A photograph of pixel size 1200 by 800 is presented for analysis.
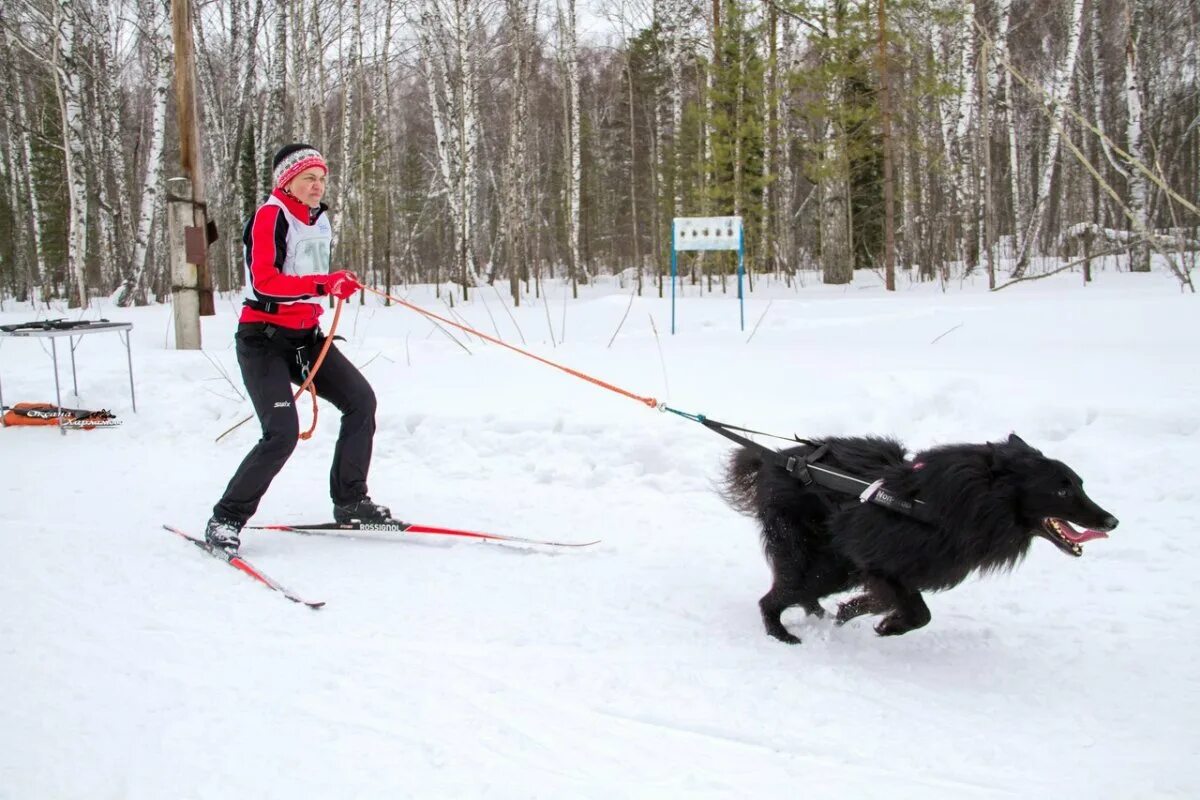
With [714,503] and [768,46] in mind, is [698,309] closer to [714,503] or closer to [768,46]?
[714,503]

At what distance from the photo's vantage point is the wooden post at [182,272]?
9.20m

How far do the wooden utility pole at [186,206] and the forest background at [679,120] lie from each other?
3818 millimetres

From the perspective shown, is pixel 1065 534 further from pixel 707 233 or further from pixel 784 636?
pixel 707 233

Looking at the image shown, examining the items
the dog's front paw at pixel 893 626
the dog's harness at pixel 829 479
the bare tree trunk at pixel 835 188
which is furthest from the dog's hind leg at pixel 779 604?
the bare tree trunk at pixel 835 188

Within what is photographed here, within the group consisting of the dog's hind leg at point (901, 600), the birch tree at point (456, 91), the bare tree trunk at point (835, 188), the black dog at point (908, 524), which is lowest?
the dog's hind leg at point (901, 600)

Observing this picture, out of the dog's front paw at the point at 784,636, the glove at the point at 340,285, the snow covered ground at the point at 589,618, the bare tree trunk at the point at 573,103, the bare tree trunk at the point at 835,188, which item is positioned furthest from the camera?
the bare tree trunk at the point at 573,103

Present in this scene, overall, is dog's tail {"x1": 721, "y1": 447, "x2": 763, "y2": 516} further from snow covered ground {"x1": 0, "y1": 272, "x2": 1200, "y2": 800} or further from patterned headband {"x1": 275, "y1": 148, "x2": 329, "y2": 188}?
patterned headband {"x1": 275, "y1": 148, "x2": 329, "y2": 188}

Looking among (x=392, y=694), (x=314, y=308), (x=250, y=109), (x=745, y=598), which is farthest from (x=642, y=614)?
(x=250, y=109)

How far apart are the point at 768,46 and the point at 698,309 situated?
1078cm

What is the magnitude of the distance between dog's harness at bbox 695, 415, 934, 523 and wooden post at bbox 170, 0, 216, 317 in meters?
7.91

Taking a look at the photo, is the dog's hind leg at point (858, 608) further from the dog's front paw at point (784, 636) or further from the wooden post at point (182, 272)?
the wooden post at point (182, 272)

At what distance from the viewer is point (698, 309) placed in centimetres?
1277

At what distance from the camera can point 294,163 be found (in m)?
4.47

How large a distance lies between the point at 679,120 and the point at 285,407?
19258 mm
